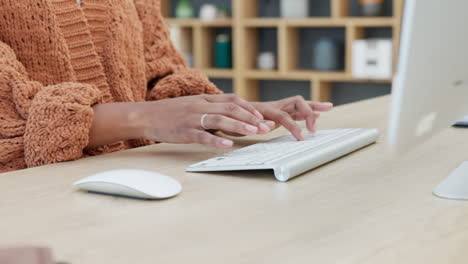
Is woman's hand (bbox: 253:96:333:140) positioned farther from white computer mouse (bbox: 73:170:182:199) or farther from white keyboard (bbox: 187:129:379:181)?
white computer mouse (bbox: 73:170:182:199)

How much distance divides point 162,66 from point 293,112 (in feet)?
1.37

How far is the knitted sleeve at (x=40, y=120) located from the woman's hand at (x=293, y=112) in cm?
28

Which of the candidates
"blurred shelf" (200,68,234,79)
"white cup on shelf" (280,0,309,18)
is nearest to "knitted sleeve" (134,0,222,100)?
"white cup on shelf" (280,0,309,18)

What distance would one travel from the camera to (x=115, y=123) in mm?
1107

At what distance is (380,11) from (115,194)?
349cm

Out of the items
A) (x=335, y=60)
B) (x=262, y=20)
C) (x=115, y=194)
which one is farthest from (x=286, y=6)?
(x=115, y=194)

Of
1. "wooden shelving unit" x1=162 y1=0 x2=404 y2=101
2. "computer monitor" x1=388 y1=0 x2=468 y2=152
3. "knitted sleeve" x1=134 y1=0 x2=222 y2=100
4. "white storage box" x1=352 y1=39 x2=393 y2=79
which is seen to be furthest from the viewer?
"wooden shelving unit" x1=162 y1=0 x2=404 y2=101

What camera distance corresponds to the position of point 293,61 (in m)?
4.49

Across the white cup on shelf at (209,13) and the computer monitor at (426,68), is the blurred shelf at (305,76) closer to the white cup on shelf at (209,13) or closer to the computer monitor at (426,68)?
the white cup on shelf at (209,13)

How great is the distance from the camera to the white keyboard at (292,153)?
0.90 m

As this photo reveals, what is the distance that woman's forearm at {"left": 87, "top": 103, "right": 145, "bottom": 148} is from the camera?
3.61 ft

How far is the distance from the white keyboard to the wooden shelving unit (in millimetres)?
2983

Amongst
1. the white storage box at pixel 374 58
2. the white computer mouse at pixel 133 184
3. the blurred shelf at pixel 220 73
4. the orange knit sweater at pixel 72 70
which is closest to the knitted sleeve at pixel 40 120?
the orange knit sweater at pixel 72 70

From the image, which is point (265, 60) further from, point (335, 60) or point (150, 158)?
point (150, 158)
